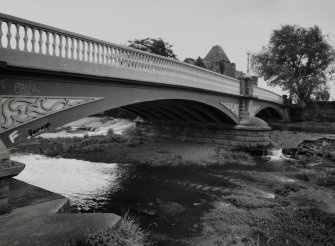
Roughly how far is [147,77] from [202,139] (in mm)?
10376

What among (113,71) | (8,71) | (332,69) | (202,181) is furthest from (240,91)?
(332,69)

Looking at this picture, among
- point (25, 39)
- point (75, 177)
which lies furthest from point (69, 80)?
point (75, 177)

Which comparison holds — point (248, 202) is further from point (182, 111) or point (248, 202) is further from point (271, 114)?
point (271, 114)

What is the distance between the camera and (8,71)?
5.97 metres

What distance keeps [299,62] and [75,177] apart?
3071 centimetres

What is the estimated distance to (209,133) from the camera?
19969 mm

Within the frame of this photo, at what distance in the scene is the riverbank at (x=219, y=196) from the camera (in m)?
6.17

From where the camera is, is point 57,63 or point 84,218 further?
point 57,63

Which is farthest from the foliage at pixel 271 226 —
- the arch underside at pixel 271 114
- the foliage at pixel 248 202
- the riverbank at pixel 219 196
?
the arch underside at pixel 271 114

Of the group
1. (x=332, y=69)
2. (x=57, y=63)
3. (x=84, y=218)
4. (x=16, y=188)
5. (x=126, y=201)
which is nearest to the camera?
(x=84, y=218)

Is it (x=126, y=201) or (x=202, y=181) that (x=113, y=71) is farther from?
(x=202, y=181)

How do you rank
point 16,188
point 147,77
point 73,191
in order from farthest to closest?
1. point 147,77
2. point 73,191
3. point 16,188

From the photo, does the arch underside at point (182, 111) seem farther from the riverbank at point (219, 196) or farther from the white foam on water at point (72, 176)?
the white foam on water at point (72, 176)

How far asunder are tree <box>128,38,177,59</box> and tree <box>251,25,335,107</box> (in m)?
12.9
